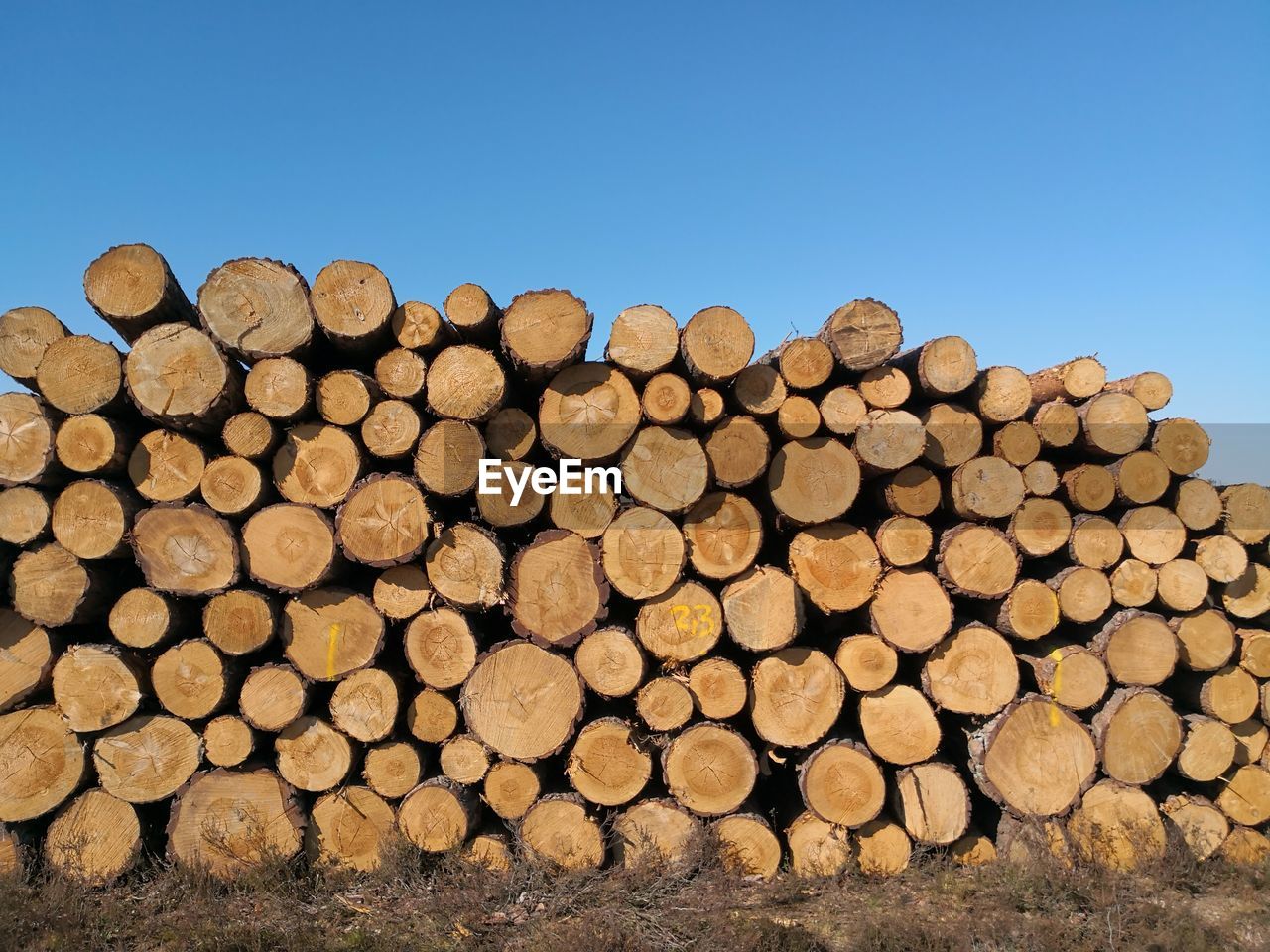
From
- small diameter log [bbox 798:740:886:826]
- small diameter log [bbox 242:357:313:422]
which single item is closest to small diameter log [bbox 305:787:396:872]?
small diameter log [bbox 242:357:313:422]

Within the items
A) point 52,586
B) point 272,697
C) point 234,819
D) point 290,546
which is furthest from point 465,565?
point 52,586

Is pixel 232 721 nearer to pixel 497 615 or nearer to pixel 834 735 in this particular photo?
pixel 497 615

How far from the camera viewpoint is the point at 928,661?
4.54m

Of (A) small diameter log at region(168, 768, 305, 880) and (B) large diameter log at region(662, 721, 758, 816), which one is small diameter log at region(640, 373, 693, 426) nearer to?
(B) large diameter log at region(662, 721, 758, 816)

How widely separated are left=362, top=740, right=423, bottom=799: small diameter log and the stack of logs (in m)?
0.02

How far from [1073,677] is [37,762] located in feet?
20.5

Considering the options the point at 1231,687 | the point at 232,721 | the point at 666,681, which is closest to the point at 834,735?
the point at 666,681

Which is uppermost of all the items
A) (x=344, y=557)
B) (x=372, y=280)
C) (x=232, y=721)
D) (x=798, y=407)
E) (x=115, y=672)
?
(x=372, y=280)

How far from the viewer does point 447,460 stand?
4.27 metres

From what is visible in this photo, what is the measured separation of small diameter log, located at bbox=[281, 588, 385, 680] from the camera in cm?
436

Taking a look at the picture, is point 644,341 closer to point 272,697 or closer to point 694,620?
point 694,620

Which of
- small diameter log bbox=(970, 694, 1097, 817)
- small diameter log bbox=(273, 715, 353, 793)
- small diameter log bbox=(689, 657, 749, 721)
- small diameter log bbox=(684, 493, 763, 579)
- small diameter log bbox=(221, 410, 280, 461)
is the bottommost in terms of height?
small diameter log bbox=(970, 694, 1097, 817)

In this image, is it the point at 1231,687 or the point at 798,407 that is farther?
the point at 1231,687

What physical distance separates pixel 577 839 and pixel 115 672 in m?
2.89
